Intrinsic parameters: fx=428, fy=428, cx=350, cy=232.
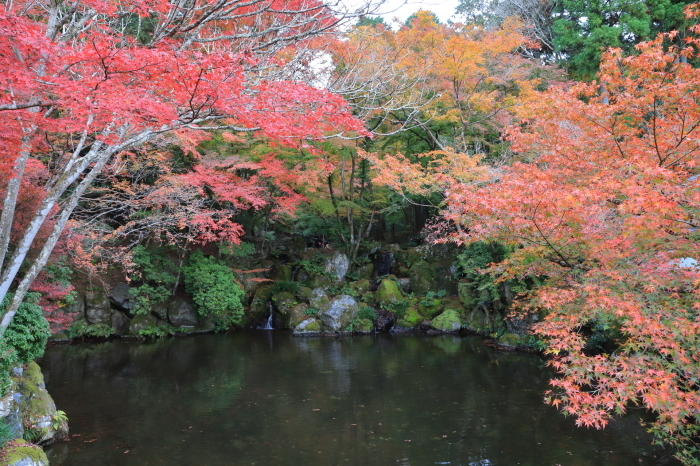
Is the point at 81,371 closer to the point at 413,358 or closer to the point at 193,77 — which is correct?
the point at 413,358

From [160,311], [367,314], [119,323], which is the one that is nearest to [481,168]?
[367,314]

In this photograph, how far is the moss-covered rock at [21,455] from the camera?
14.2 feet

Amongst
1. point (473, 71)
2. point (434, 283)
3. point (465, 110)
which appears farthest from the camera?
point (434, 283)

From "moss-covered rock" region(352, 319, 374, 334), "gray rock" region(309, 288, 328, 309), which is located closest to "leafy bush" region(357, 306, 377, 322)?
"moss-covered rock" region(352, 319, 374, 334)

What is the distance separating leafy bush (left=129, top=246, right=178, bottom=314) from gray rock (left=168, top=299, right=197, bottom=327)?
0.51 m

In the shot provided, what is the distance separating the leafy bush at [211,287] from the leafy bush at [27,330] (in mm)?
6901

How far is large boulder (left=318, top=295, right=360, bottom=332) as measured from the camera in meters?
14.4

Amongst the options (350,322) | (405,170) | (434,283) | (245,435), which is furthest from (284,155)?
(245,435)

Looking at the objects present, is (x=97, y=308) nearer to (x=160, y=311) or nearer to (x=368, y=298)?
(x=160, y=311)

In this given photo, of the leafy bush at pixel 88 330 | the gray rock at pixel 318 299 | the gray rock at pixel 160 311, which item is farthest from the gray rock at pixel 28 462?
the gray rock at pixel 318 299

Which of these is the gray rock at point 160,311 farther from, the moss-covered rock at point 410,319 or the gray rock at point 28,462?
the gray rock at point 28,462

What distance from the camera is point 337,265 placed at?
17219mm

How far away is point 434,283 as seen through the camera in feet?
53.9

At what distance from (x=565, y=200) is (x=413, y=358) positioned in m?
7.24
